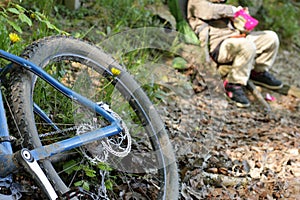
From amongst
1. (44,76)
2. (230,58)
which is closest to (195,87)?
(230,58)

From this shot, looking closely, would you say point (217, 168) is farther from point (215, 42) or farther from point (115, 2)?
point (115, 2)

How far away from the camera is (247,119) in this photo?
4.18 meters

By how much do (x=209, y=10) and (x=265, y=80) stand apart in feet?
3.98

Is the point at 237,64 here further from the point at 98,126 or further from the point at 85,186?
the point at 85,186

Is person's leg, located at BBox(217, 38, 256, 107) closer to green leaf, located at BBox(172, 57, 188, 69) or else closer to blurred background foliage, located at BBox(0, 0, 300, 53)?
green leaf, located at BBox(172, 57, 188, 69)

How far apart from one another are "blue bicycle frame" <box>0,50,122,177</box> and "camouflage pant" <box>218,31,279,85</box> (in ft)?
7.18

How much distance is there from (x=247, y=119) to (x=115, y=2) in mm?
1774

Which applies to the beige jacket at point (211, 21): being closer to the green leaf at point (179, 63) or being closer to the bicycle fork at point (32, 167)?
the green leaf at point (179, 63)

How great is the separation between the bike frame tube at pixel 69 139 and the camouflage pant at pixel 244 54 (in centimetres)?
219

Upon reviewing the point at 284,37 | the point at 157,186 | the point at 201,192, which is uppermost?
the point at 157,186

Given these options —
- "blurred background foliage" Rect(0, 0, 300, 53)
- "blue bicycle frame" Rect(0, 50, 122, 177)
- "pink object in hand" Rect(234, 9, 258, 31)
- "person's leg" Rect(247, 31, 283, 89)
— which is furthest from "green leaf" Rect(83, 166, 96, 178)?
"person's leg" Rect(247, 31, 283, 89)

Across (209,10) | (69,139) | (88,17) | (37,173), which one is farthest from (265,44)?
(37,173)

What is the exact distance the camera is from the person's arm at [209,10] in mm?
4113

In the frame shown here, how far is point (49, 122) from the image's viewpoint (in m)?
2.41
